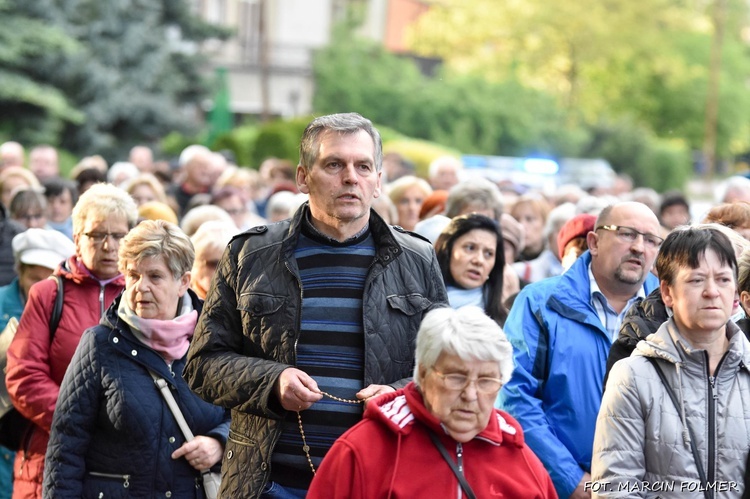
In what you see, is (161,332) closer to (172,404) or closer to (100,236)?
(172,404)

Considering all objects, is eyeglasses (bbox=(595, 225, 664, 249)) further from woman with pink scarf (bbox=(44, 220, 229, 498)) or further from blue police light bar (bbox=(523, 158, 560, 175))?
blue police light bar (bbox=(523, 158, 560, 175))

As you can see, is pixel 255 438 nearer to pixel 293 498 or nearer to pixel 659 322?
pixel 293 498

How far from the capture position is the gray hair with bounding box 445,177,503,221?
9062mm

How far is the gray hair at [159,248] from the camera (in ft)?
19.5

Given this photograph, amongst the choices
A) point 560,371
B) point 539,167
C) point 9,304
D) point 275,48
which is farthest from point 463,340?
point 275,48

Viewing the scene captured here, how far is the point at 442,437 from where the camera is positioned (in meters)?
4.07

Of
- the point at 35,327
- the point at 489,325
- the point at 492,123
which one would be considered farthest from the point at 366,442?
the point at 492,123

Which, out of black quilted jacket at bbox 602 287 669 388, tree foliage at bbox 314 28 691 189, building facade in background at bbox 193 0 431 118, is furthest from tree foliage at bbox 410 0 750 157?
black quilted jacket at bbox 602 287 669 388

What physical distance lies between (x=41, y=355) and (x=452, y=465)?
2981 mm

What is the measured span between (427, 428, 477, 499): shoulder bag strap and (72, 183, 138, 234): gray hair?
326 centimetres

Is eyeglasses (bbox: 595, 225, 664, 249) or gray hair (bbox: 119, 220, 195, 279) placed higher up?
Answer: eyeglasses (bbox: 595, 225, 664, 249)

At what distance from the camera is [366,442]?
13.3ft

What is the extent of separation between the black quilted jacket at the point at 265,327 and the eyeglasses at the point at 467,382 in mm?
572

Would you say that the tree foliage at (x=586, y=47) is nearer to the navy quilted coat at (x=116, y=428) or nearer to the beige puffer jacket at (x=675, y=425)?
the navy quilted coat at (x=116, y=428)
